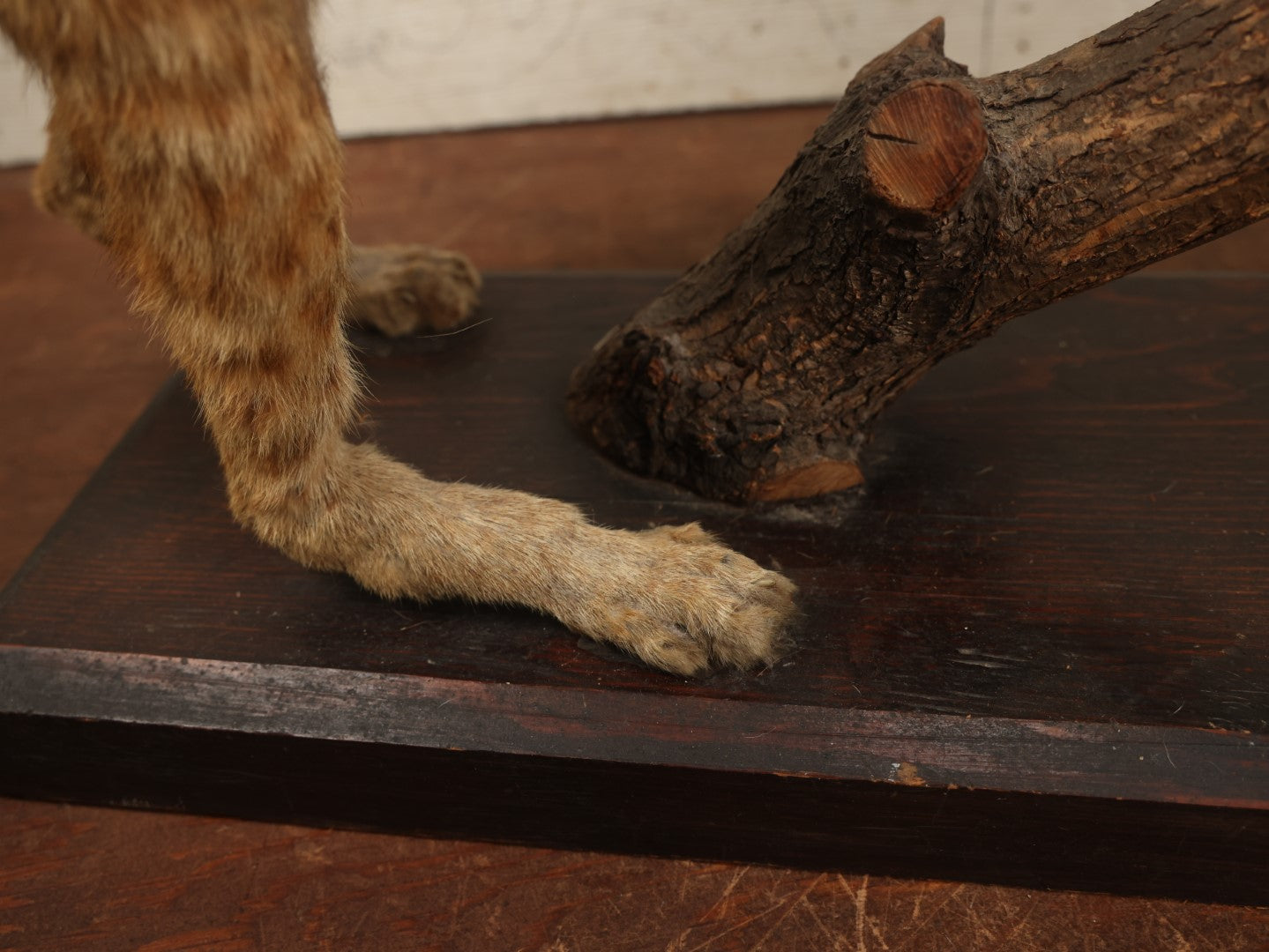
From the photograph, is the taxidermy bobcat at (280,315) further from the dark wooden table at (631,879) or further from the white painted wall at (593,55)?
the white painted wall at (593,55)

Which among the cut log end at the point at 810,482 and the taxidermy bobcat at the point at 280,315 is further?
the cut log end at the point at 810,482

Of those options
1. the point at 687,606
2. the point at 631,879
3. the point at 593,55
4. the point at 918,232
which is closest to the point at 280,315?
the point at 687,606

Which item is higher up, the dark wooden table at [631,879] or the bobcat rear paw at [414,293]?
the bobcat rear paw at [414,293]

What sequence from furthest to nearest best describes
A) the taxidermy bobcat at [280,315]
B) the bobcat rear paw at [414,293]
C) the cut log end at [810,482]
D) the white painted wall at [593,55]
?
1. the white painted wall at [593,55]
2. the bobcat rear paw at [414,293]
3. the cut log end at [810,482]
4. the taxidermy bobcat at [280,315]

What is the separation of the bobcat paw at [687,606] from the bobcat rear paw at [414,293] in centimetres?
76

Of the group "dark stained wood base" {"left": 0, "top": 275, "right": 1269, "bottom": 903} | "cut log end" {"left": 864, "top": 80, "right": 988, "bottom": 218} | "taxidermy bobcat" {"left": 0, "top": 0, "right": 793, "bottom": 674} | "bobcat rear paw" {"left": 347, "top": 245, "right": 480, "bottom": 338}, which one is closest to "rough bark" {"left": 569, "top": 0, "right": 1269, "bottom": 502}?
"cut log end" {"left": 864, "top": 80, "right": 988, "bottom": 218}

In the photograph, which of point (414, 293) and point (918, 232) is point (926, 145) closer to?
point (918, 232)

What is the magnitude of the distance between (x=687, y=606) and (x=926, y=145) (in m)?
0.63

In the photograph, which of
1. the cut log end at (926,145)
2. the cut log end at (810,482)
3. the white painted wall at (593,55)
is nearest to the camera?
the cut log end at (926,145)

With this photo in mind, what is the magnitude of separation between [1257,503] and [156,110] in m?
1.51

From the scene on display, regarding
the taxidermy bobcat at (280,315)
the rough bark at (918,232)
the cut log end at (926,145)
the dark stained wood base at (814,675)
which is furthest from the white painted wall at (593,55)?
the cut log end at (926,145)

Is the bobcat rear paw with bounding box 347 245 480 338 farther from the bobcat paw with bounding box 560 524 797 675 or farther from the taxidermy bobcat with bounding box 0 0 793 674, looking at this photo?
the bobcat paw with bounding box 560 524 797 675

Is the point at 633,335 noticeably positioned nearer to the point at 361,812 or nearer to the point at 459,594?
the point at 459,594

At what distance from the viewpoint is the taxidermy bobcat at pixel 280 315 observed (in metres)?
1.18
